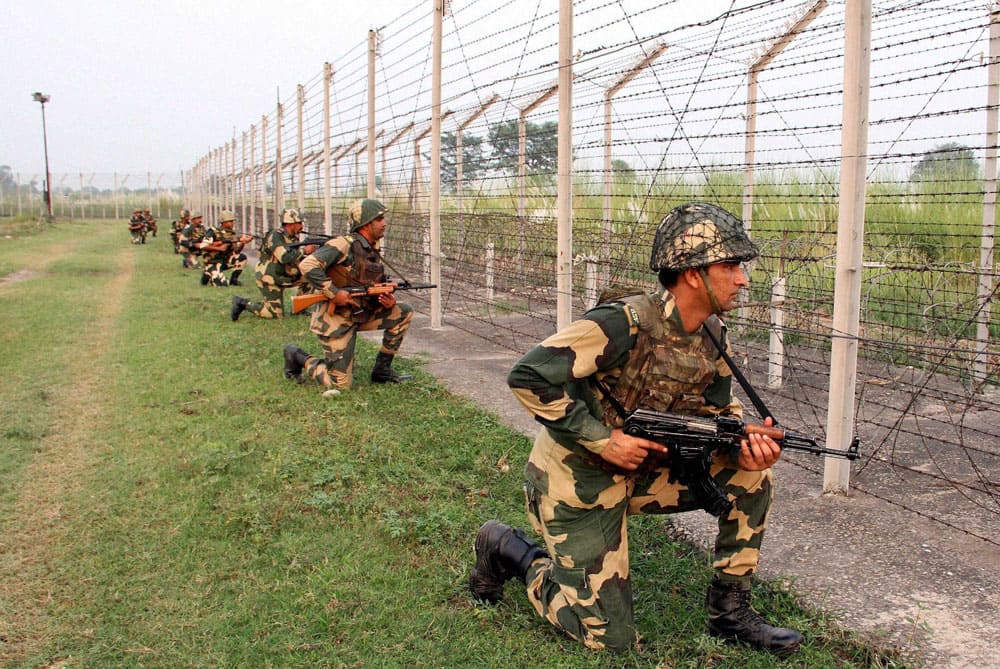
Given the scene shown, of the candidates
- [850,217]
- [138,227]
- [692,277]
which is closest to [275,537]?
[692,277]

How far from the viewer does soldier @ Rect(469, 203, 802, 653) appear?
9.84ft

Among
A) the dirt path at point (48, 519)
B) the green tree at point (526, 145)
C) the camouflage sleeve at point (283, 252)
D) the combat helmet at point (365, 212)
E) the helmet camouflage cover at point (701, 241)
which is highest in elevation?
the green tree at point (526, 145)

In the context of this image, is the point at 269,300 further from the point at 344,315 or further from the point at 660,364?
the point at 660,364

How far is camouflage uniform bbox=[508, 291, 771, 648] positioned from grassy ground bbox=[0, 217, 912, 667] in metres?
0.19

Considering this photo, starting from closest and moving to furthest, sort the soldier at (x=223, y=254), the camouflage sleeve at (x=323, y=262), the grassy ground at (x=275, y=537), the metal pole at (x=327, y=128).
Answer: the grassy ground at (x=275, y=537) < the camouflage sleeve at (x=323, y=262) < the metal pole at (x=327, y=128) < the soldier at (x=223, y=254)

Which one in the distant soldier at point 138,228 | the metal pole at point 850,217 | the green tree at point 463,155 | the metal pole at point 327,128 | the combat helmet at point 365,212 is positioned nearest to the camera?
the metal pole at point 850,217

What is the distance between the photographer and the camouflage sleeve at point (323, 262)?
7.07m

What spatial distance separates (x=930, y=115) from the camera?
14.3ft

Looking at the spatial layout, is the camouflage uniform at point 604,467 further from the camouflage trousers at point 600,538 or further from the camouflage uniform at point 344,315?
the camouflage uniform at point 344,315

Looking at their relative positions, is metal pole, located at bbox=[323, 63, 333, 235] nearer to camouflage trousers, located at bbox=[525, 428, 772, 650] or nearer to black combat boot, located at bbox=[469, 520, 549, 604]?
black combat boot, located at bbox=[469, 520, 549, 604]

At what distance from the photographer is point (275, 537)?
4184mm

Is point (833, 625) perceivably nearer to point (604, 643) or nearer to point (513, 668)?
point (604, 643)

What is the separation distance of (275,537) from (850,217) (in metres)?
3.08

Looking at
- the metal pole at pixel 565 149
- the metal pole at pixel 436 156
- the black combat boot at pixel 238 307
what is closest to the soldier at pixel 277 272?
the black combat boot at pixel 238 307
